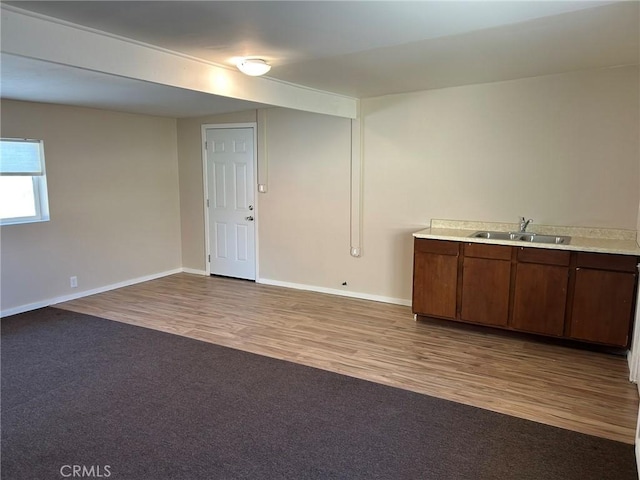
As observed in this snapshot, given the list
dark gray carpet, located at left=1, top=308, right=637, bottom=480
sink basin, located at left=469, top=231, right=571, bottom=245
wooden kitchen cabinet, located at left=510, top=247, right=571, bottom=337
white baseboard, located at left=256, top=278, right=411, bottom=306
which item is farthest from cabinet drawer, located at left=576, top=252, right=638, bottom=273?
white baseboard, located at left=256, top=278, right=411, bottom=306

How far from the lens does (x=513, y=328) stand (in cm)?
392

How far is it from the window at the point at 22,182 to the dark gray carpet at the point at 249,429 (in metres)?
1.83

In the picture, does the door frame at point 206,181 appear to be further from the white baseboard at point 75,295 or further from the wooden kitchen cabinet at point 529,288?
the wooden kitchen cabinet at point 529,288

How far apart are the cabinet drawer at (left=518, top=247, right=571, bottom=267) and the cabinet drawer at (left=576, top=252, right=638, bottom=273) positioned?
100 millimetres

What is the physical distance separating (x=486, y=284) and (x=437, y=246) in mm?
555

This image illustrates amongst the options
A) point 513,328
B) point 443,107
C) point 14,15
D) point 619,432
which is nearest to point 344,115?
point 443,107

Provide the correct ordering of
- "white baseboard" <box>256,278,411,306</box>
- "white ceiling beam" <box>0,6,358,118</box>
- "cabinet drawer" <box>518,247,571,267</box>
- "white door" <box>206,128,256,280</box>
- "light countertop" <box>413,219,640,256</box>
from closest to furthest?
"white ceiling beam" <box>0,6,358,118</box>
"light countertop" <box>413,219,640,256</box>
"cabinet drawer" <box>518,247,571,267</box>
"white baseboard" <box>256,278,411,306</box>
"white door" <box>206,128,256,280</box>

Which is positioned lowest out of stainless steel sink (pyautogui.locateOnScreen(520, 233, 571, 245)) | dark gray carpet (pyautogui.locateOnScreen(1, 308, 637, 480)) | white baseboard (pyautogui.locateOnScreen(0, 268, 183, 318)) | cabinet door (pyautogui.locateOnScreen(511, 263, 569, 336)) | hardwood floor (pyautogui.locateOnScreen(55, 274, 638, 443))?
dark gray carpet (pyautogui.locateOnScreen(1, 308, 637, 480))

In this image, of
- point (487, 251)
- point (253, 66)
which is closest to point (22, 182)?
point (253, 66)

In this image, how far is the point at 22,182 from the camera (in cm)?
473

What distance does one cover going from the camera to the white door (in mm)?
5988

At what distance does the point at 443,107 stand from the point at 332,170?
1.47 metres

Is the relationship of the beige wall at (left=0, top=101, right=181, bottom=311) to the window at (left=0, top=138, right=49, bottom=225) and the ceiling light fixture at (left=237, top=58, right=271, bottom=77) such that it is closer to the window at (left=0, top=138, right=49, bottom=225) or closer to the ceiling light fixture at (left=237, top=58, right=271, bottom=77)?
the window at (left=0, top=138, right=49, bottom=225)

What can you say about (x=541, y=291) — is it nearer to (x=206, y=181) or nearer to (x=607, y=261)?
(x=607, y=261)
